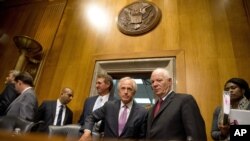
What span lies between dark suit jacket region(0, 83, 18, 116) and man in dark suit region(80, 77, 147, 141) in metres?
1.37

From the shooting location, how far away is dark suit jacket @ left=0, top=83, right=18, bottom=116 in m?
2.92

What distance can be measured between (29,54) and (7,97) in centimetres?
189

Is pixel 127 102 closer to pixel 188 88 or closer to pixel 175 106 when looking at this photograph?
pixel 175 106

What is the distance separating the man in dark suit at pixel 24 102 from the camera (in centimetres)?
254

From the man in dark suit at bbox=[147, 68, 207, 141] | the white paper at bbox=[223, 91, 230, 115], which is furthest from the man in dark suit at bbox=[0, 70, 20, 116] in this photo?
the white paper at bbox=[223, 91, 230, 115]

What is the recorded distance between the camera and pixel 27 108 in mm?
2572

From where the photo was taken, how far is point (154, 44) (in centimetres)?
405

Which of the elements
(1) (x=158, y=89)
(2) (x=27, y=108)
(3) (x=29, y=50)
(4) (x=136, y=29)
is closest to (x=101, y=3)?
(4) (x=136, y=29)

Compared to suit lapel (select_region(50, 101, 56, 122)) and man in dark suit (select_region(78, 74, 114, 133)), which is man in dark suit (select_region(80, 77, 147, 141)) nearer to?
man in dark suit (select_region(78, 74, 114, 133))

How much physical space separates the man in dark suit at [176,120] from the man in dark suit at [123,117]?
152mm

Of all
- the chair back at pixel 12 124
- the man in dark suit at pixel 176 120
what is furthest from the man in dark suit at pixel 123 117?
the chair back at pixel 12 124

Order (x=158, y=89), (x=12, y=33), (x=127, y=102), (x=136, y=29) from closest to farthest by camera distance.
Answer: (x=158, y=89)
(x=127, y=102)
(x=136, y=29)
(x=12, y=33)

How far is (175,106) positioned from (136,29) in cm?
260

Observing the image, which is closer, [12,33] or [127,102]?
[127,102]
